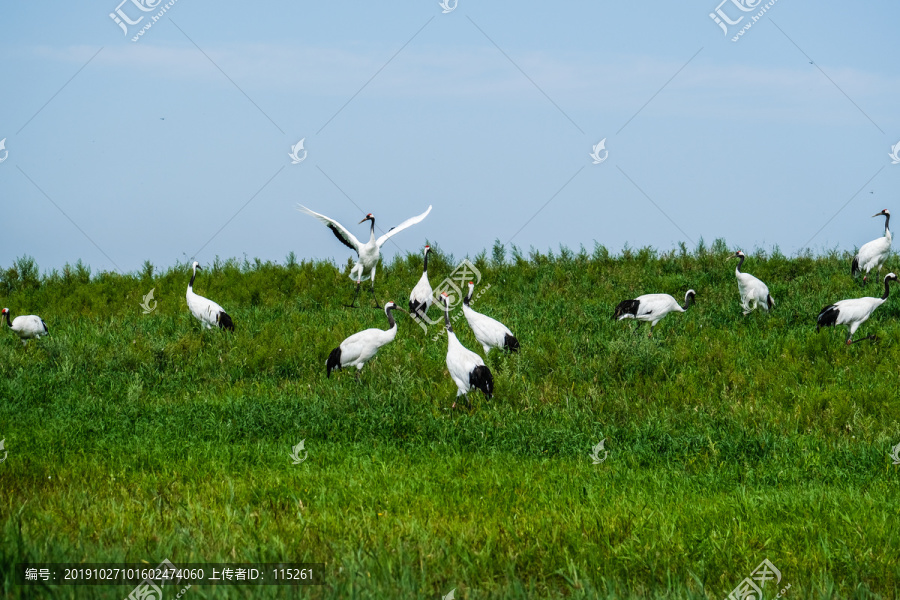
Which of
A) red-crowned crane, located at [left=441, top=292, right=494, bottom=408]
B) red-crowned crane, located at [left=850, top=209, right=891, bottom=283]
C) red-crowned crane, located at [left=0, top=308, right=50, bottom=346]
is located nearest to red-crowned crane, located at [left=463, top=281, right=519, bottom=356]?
red-crowned crane, located at [left=441, top=292, right=494, bottom=408]

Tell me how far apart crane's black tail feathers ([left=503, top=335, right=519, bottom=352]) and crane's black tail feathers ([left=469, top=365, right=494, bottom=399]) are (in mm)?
2282

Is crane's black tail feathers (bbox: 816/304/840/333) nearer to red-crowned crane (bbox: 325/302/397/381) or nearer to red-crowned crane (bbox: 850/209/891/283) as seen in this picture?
red-crowned crane (bbox: 850/209/891/283)

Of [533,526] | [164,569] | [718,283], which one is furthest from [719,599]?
[718,283]

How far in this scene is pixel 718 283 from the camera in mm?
17109

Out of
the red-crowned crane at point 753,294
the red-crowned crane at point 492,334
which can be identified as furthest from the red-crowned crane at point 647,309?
the red-crowned crane at point 492,334

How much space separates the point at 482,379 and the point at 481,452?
1389mm

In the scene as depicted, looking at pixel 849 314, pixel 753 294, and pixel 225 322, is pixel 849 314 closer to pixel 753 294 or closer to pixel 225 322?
pixel 753 294

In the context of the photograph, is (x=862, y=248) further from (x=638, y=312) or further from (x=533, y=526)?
(x=533, y=526)

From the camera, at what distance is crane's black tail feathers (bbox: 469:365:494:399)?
9.68 meters

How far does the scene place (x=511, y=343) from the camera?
39.6 ft

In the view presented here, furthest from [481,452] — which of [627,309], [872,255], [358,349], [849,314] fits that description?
[872,255]

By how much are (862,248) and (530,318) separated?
708cm

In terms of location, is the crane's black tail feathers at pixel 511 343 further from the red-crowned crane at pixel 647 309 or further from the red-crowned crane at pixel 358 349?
the red-crowned crane at pixel 647 309

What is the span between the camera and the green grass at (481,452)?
5.32m
